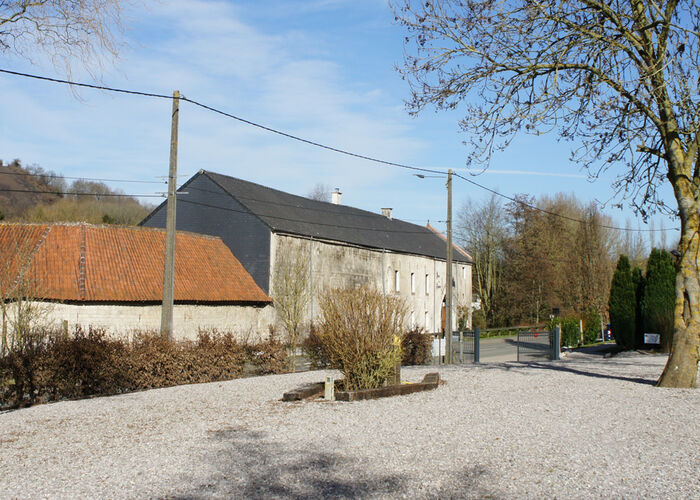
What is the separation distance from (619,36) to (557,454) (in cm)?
897

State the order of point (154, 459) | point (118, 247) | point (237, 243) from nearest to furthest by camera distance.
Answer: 1. point (154, 459)
2. point (118, 247)
3. point (237, 243)

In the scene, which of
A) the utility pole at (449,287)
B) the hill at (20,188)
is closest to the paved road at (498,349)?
the utility pole at (449,287)

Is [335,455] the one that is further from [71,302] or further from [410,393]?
[71,302]

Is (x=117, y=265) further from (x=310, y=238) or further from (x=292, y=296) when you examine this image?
(x=310, y=238)

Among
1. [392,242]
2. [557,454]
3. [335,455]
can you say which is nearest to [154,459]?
[335,455]

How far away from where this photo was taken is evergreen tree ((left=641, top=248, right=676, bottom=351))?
25.8 meters

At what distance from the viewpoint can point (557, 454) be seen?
719cm

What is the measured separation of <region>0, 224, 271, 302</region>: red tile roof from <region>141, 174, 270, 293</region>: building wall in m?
1.47

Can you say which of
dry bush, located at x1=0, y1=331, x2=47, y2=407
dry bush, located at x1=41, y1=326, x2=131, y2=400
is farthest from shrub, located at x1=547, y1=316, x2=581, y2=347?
dry bush, located at x1=0, y1=331, x2=47, y2=407

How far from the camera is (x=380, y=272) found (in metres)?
43.8

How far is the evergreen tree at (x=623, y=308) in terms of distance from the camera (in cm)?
2712

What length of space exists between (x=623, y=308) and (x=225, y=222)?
20.3m

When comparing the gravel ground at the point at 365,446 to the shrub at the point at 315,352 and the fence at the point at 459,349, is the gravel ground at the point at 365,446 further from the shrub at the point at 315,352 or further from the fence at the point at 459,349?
the fence at the point at 459,349

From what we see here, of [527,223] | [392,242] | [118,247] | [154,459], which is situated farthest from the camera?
[527,223]
